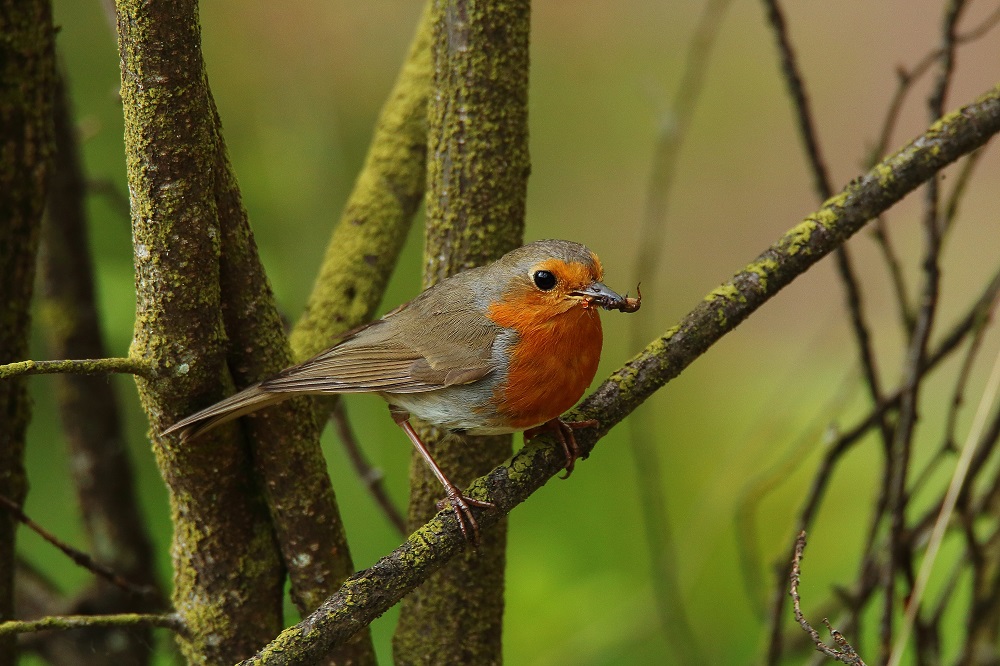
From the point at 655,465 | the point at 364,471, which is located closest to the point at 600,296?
the point at 364,471

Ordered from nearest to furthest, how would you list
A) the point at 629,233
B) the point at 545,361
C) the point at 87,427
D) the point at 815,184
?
the point at 545,361
the point at 815,184
the point at 87,427
the point at 629,233

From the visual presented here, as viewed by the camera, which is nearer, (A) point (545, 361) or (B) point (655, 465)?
(A) point (545, 361)

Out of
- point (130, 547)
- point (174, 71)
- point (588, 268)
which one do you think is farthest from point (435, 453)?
point (130, 547)

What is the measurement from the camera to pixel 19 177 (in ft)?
7.80

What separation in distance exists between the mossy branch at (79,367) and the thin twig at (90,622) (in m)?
0.51

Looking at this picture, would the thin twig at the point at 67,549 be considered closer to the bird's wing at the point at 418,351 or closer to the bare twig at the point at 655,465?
the bird's wing at the point at 418,351

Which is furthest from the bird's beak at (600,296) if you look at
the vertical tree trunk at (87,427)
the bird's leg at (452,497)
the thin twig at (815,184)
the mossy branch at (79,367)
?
the vertical tree trunk at (87,427)

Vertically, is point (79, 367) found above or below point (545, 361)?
above

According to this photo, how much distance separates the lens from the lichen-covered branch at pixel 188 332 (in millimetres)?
1769

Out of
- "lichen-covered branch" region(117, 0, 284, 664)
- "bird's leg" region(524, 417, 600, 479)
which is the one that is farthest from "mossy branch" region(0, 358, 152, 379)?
"bird's leg" region(524, 417, 600, 479)

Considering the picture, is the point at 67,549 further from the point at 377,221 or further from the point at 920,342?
the point at 920,342

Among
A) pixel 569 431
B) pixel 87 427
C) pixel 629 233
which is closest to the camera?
pixel 569 431

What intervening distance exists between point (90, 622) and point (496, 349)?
1.13 m

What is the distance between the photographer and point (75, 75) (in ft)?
16.8
